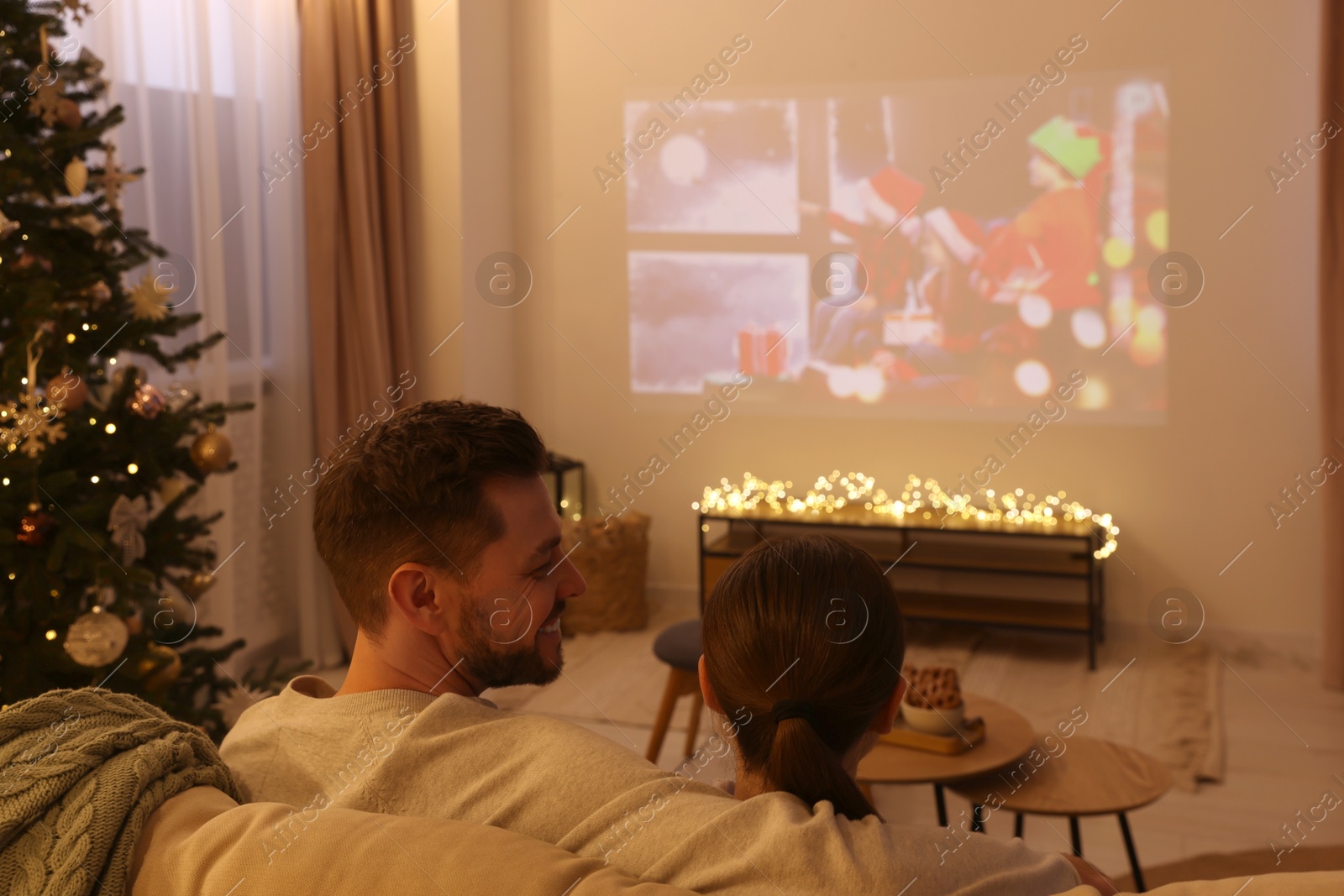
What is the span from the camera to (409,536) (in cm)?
128

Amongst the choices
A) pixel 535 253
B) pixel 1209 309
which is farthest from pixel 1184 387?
pixel 535 253

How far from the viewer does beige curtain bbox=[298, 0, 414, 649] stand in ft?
13.5

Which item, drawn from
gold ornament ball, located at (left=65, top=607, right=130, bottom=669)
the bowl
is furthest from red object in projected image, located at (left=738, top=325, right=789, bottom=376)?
gold ornament ball, located at (left=65, top=607, right=130, bottom=669)

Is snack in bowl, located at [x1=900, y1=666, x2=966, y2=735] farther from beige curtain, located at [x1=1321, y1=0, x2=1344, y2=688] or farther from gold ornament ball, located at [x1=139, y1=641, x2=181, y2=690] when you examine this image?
beige curtain, located at [x1=1321, y1=0, x2=1344, y2=688]

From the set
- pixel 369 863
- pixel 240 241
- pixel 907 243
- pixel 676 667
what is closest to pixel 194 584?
pixel 676 667

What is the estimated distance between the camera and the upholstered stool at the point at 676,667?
10.2ft

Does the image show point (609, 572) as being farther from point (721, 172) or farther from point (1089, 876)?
point (1089, 876)

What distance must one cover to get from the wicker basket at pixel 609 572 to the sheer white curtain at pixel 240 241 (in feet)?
3.10

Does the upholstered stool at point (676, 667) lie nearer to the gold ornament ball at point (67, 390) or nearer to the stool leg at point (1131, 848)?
the stool leg at point (1131, 848)

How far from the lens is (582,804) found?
3.30 ft

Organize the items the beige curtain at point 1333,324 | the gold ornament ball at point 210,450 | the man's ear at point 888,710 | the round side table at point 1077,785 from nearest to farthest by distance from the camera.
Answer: the man's ear at point 888,710 → the round side table at point 1077,785 → the gold ornament ball at point 210,450 → the beige curtain at point 1333,324

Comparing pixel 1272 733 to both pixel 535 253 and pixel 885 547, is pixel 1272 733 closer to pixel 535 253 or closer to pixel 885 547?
pixel 885 547

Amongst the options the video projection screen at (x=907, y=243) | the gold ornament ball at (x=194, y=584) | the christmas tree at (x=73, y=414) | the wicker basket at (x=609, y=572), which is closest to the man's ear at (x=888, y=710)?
the christmas tree at (x=73, y=414)

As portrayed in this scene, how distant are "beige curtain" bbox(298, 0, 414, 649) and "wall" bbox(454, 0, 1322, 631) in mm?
387
